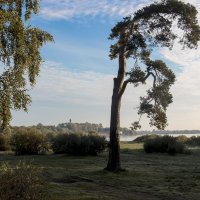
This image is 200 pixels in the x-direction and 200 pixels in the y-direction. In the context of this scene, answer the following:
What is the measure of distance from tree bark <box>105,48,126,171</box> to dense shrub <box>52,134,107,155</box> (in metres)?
9.37

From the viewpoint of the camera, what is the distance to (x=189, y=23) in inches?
919

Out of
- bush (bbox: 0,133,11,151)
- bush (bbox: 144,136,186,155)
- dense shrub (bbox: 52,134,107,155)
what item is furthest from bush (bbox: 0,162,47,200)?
bush (bbox: 0,133,11,151)

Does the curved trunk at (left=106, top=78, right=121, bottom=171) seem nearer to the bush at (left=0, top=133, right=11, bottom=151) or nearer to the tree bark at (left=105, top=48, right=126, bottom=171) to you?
the tree bark at (left=105, top=48, right=126, bottom=171)

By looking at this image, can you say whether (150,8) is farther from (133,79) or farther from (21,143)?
(21,143)

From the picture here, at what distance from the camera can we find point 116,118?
77.4ft

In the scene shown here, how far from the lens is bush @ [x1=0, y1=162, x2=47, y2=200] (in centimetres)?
962

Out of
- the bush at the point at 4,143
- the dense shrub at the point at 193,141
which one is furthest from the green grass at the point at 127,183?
the dense shrub at the point at 193,141

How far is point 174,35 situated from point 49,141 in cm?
1534

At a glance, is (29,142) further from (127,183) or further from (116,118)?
(127,183)

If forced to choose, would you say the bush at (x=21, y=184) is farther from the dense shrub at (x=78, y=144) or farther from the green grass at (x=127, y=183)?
the dense shrub at (x=78, y=144)

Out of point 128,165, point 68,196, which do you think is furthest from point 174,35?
point 68,196

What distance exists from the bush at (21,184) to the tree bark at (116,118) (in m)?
13.0

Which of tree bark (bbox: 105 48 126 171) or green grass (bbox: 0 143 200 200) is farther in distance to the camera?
tree bark (bbox: 105 48 126 171)

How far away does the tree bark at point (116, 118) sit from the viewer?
915 inches
